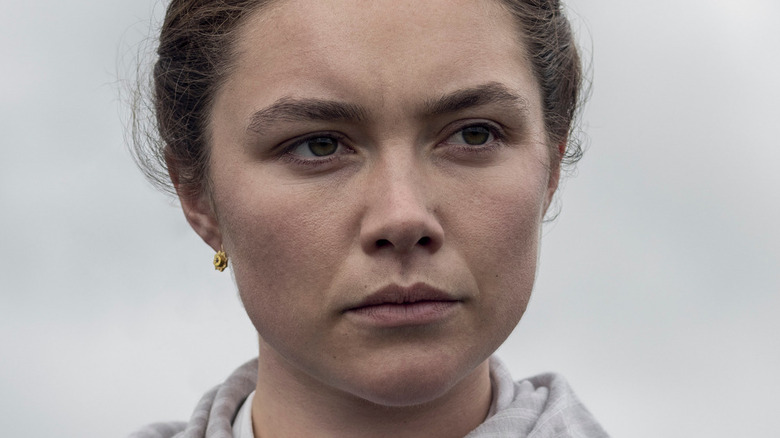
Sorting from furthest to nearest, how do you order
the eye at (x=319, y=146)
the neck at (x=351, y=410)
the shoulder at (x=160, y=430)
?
the shoulder at (x=160, y=430)
the neck at (x=351, y=410)
the eye at (x=319, y=146)

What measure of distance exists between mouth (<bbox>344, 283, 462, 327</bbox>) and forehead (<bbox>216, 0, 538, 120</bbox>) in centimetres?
55

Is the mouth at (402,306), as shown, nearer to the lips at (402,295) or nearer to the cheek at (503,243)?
the lips at (402,295)

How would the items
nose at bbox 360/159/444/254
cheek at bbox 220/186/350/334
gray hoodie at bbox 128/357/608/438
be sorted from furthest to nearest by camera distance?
gray hoodie at bbox 128/357/608/438 → cheek at bbox 220/186/350/334 → nose at bbox 360/159/444/254

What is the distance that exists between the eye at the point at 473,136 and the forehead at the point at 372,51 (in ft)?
0.48

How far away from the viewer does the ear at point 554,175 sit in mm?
3711

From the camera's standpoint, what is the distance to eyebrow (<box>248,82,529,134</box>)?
3.14 meters

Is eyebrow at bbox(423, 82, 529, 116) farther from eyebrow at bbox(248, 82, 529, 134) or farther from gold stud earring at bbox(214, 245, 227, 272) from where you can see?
gold stud earring at bbox(214, 245, 227, 272)

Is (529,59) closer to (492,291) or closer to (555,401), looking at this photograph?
(492,291)

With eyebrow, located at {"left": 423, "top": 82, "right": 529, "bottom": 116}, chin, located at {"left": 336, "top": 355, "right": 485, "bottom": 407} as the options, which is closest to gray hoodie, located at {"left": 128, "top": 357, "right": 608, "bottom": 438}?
chin, located at {"left": 336, "top": 355, "right": 485, "bottom": 407}

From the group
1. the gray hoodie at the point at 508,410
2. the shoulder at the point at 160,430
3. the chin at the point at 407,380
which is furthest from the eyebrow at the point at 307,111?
the shoulder at the point at 160,430

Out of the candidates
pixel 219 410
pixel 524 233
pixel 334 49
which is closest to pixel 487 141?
pixel 524 233

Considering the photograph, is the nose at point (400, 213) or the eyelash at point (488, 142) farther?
the eyelash at point (488, 142)

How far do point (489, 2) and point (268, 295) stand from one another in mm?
1143

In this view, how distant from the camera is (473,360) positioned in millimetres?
3166
